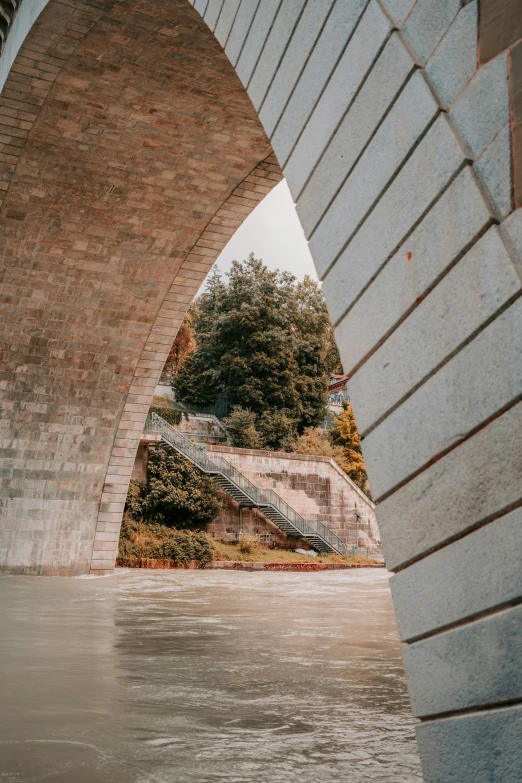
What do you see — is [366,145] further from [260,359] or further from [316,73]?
[260,359]

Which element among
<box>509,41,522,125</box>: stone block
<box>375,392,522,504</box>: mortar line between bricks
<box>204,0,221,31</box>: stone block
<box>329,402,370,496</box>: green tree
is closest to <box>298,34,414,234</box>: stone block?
<box>509,41,522,125</box>: stone block

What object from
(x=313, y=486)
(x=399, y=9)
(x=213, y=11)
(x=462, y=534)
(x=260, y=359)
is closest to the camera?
(x=462, y=534)

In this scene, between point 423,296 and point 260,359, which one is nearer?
point 423,296

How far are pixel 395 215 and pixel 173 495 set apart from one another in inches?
767

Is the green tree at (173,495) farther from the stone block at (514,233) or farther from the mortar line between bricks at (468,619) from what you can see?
the stone block at (514,233)

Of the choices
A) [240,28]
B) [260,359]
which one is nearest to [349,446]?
[260,359]

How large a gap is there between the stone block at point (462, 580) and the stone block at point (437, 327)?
42 cm

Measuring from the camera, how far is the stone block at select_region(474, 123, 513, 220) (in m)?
1.83

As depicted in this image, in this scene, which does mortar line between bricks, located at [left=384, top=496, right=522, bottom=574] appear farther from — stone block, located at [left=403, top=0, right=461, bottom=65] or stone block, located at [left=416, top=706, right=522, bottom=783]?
stone block, located at [left=403, top=0, right=461, bottom=65]

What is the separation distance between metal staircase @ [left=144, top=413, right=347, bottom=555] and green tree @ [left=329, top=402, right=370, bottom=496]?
5.21 meters

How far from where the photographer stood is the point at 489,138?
6.31 ft

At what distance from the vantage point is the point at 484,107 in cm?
196

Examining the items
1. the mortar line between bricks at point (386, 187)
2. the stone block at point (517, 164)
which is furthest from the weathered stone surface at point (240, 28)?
the stone block at point (517, 164)

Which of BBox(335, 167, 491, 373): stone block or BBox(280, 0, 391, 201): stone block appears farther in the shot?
BBox(280, 0, 391, 201): stone block
